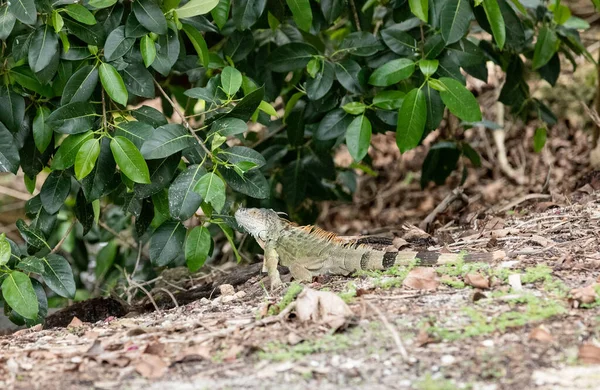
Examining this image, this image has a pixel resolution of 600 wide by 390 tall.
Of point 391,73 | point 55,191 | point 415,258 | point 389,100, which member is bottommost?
point 415,258

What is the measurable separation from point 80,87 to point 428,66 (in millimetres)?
1721

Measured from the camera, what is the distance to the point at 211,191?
314cm

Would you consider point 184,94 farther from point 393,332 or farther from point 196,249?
point 393,332

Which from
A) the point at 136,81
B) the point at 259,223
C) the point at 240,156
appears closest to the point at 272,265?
the point at 259,223

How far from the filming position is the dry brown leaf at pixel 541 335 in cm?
242

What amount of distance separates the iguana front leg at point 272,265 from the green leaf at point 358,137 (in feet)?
2.10

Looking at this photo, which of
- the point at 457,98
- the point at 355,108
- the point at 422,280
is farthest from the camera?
the point at 355,108

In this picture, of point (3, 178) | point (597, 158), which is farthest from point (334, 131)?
point (3, 178)

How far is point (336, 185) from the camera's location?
585 cm

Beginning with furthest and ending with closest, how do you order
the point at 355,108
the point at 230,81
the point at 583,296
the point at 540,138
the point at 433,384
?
the point at 540,138 → the point at 355,108 → the point at 230,81 → the point at 583,296 → the point at 433,384

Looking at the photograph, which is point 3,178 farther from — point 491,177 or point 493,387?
point 493,387

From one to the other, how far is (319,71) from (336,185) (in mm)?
1867

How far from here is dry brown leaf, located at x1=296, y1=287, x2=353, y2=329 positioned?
270 centimetres

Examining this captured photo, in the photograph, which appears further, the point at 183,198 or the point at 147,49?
the point at 147,49
